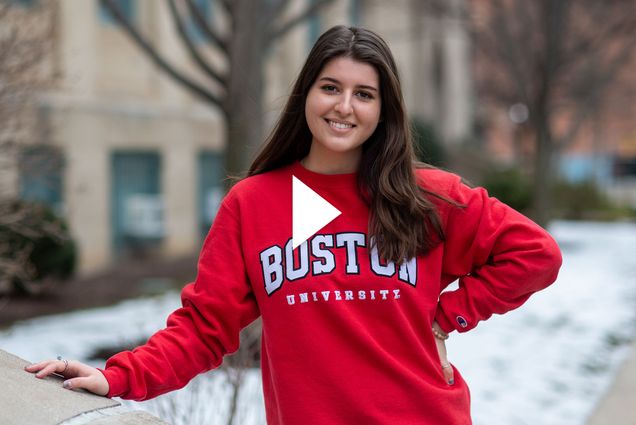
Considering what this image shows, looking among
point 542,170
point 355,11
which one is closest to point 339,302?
point 355,11

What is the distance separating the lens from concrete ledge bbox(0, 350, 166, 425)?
1.65 meters

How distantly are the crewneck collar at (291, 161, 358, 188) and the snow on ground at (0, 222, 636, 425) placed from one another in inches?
61.7

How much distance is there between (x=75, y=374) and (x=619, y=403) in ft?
14.9

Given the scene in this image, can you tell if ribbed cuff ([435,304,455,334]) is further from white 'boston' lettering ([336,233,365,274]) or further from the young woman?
white 'boston' lettering ([336,233,365,274])

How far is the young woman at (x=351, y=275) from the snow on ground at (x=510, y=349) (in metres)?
1.43

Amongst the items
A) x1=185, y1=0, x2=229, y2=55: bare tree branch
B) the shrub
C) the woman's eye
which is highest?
x1=185, y1=0, x2=229, y2=55: bare tree branch

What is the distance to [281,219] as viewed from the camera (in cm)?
208

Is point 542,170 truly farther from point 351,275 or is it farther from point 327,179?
point 351,275

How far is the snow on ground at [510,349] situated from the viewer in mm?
4469

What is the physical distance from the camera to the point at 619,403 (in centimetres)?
547

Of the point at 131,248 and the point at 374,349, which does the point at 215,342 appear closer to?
the point at 374,349

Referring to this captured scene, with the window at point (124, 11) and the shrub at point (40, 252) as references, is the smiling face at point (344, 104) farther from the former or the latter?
the window at point (124, 11)

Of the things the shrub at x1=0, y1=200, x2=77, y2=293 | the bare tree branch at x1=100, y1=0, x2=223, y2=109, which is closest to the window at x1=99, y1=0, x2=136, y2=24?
the shrub at x1=0, y1=200, x2=77, y2=293

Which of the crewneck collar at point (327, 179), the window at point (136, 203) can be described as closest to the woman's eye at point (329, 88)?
the crewneck collar at point (327, 179)
